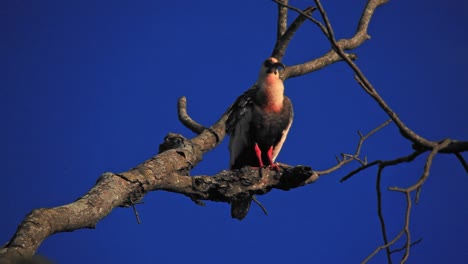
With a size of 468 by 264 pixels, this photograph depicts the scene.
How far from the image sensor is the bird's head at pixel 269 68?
16.7ft

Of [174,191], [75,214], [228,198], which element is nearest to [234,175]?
[228,198]

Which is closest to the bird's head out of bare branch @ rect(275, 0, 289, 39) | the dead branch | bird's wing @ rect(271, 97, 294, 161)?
bird's wing @ rect(271, 97, 294, 161)

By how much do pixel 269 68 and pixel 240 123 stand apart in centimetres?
54

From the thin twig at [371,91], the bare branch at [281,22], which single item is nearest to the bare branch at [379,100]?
the thin twig at [371,91]

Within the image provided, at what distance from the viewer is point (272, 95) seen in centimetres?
494

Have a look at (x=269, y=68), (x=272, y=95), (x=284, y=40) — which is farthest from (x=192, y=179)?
(x=284, y=40)

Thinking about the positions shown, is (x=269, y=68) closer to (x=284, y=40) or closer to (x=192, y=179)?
(x=284, y=40)

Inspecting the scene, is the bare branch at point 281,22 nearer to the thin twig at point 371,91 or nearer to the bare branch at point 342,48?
the bare branch at point 342,48

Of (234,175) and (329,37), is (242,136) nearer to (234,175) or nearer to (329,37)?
(234,175)

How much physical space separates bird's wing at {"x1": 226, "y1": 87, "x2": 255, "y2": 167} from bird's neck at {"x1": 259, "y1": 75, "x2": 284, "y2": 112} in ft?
0.36

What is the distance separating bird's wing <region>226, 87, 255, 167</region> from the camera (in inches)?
195

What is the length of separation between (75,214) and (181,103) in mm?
2757

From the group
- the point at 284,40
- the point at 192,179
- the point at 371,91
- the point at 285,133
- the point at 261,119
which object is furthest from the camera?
the point at 284,40

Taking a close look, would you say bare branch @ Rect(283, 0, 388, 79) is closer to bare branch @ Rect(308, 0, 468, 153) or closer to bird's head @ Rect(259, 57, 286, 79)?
bird's head @ Rect(259, 57, 286, 79)
